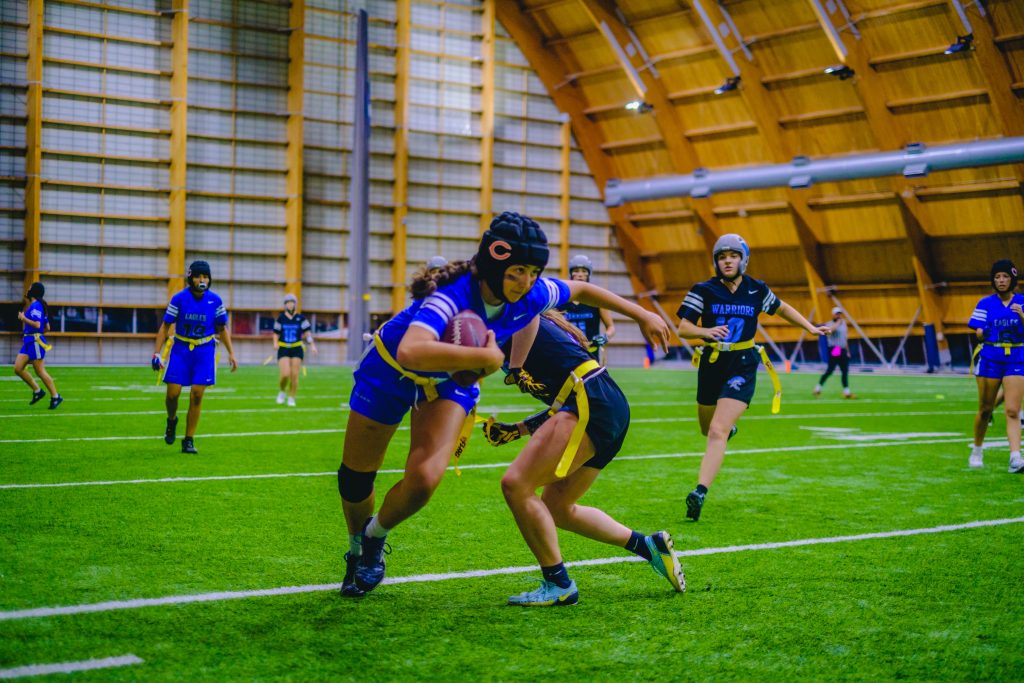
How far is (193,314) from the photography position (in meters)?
11.7

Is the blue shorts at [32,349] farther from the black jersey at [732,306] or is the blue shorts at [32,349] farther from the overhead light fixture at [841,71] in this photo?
the overhead light fixture at [841,71]

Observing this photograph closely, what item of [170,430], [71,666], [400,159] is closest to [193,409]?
[170,430]

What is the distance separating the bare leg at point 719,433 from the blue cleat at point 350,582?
361cm

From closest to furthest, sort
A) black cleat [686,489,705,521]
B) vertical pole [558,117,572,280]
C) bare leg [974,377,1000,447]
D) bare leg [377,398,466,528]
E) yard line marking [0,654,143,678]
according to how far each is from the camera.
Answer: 1. yard line marking [0,654,143,678]
2. bare leg [377,398,466,528]
3. black cleat [686,489,705,521]
4. bare leg [974,377,1000,447]
5. vertical pole [558,117,572,280]

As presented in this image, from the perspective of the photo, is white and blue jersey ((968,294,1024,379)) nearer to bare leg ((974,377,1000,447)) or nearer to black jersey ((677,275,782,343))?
bare leg ((974,377,1000,447))

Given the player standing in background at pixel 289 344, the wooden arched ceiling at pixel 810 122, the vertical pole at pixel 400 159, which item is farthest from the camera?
the vertical pole at pixel 400 159

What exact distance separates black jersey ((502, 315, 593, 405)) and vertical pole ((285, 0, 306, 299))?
3802cm

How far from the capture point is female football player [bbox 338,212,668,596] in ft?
14.7

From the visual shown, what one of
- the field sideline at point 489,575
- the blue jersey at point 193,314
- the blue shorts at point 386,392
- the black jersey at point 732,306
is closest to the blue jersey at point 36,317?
the field sideline at point 489,575

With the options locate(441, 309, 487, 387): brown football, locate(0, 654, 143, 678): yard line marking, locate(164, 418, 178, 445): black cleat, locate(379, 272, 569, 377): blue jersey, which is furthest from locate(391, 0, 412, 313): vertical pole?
locate(0, 654, 143, 678): yard line marking

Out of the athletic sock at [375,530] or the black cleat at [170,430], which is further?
the black cleat at [170,430]

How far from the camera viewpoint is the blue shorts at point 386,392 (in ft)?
16.5

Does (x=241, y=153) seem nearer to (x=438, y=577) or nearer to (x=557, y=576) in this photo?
(x=438, y=577)

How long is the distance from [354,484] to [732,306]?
15.1 feet
